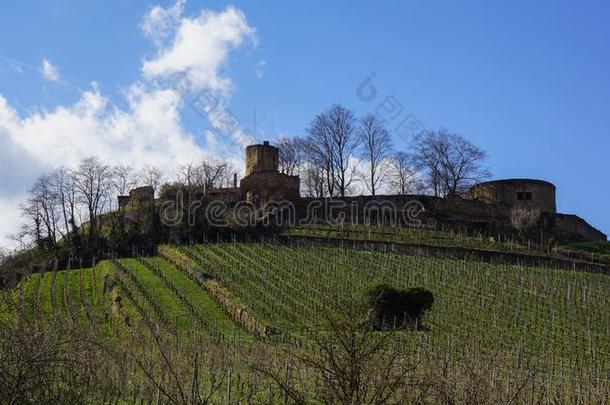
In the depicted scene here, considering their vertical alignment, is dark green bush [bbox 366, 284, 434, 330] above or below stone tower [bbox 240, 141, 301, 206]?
below

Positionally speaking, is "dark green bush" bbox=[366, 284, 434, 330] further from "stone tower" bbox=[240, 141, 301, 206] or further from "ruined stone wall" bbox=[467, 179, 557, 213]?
"ruined stone wall" bbox=[467, 179, 557, 213]

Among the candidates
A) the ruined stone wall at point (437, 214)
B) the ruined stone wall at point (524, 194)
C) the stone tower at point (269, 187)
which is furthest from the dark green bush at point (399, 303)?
Result: the ruined stone wall at point (524, 194)

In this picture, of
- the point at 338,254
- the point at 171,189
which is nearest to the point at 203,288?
the point at 338,254

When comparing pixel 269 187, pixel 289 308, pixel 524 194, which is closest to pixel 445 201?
pixel 524 194

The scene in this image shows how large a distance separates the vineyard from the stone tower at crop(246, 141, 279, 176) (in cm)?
1273

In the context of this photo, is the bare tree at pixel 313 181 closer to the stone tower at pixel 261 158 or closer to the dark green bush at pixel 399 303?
the stone tower at pixel 261 158

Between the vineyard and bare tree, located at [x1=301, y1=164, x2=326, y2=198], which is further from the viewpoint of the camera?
bare tree, located at [x1=301, y1=164, x2=326, y2=198]

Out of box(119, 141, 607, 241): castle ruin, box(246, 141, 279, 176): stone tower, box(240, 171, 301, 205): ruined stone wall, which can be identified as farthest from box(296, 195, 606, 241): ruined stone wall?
box(246, 141, 279, 176): stone tower

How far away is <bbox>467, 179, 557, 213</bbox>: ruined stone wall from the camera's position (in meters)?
50.2

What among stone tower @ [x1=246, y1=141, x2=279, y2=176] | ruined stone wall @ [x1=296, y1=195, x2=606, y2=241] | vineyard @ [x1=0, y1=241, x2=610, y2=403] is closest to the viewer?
vineyard @ [x1=0, y1=241, x2=610, y2=403]

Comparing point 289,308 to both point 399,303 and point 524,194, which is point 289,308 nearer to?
point 399,303

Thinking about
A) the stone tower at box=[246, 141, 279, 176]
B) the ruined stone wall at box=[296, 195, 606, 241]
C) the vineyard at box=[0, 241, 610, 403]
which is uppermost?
the stone tower at box=[246, 141, 279, 176]

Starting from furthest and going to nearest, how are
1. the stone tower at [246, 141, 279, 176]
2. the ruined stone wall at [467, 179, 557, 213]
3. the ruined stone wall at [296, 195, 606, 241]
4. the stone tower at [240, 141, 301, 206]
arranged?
the stone tower at [246, 141, 279, 176], the ruined stone wall at [467, 179, 557, 213], the stone tower at [240, 141, 301, 206], the ruined stone wall at [296, 195, 606, 241]

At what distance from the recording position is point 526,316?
26359 millimetres
